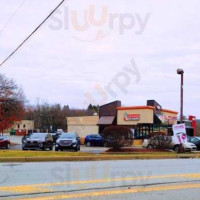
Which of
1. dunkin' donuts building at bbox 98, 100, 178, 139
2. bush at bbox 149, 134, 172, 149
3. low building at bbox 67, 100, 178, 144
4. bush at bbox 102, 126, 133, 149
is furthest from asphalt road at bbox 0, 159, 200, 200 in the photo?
dunkin' donuts building at bbox 98, 100, 178, 139

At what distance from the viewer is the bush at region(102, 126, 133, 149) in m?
Answer: 26.2

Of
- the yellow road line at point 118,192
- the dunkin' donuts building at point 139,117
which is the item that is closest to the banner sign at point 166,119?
the dunkin' donuts building at point 139,117

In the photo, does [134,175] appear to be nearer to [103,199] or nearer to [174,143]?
[103,199]

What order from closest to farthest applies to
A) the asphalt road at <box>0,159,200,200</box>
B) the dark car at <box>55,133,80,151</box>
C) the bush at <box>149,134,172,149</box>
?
the asphalt road at <box>0,159,200,200</box> < the dark car at <box>55,133,80,151</box> < the bush at <box>149,134,172,149</box>

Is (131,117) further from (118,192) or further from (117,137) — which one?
(118,192)

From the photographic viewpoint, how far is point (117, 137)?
26.1 meters

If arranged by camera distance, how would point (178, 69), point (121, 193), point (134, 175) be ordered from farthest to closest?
1. point (178, 69)
2. point (134, 175)
3. point (121, 193)

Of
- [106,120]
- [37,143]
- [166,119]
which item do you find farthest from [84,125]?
[37,143]

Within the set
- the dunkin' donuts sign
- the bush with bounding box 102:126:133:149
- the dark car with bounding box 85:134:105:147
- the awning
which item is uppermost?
the dunkin' donuts sign

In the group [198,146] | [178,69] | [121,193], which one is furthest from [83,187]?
[198,146]

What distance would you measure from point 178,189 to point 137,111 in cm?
4062

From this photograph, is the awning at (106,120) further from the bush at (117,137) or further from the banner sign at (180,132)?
the bush at (117,137)

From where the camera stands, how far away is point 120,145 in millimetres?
26266

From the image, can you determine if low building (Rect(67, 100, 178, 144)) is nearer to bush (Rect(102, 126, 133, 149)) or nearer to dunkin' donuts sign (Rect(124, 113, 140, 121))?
dunkin' donuts sign (Rect(124, 113, 140, 121))
